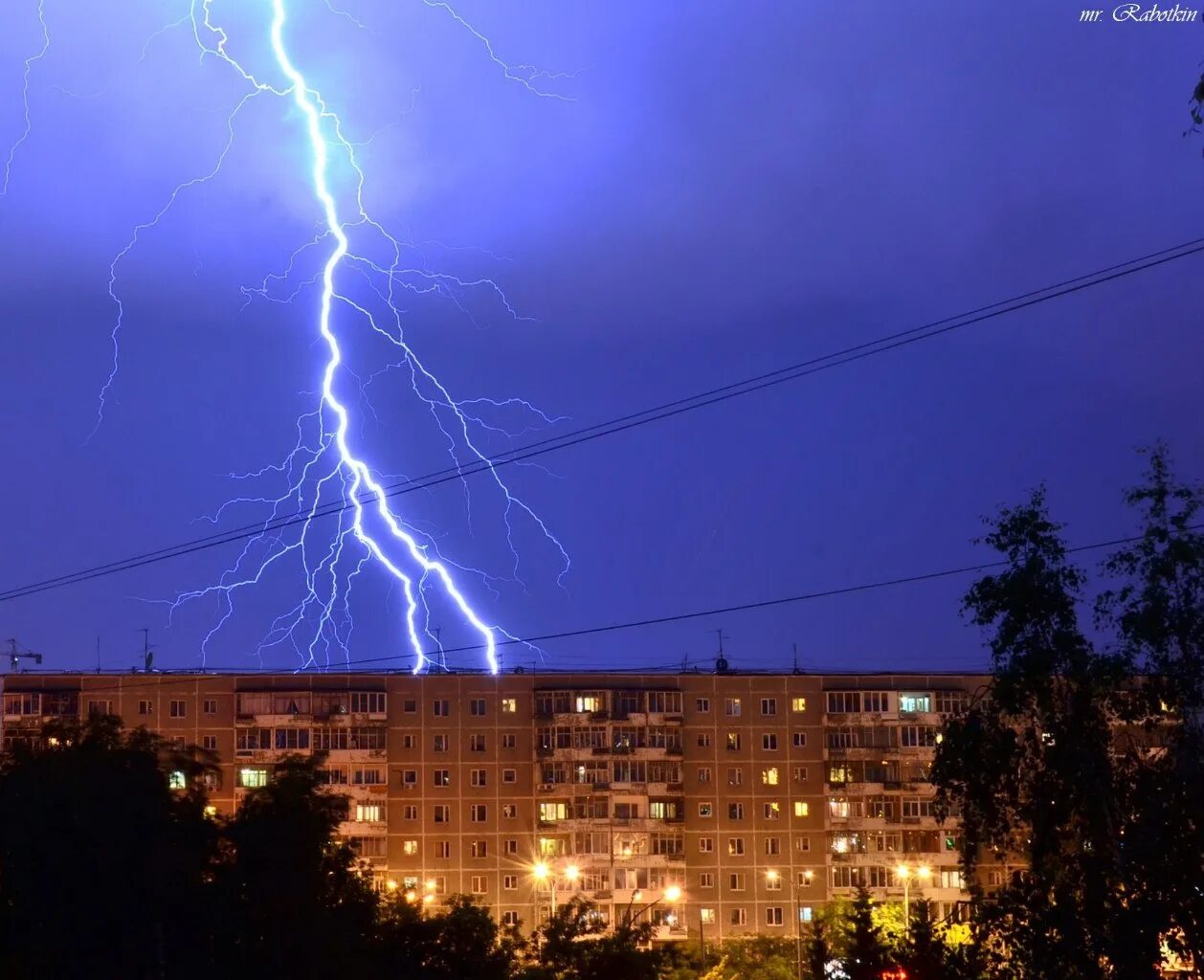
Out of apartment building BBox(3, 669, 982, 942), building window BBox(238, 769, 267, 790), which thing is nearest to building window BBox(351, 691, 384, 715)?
apartment building BBox(3, 669, 982, 942)

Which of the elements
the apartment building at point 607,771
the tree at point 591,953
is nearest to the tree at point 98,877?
the tree at point 591,953

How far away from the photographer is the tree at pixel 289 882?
64.3ft

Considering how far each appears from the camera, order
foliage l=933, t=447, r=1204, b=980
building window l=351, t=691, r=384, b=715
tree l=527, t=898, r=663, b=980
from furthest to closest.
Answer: building window l=351, t=691, r=384, b=715, tree l=527, t=898, r=663, b=980, foliage l=933, t=447, r=1204, b=980

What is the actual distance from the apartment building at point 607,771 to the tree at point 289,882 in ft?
132

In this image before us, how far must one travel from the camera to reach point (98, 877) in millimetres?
19531

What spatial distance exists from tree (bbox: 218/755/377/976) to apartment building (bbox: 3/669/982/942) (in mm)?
40229

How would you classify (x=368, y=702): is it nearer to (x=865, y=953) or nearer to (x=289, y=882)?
(x=865, y=953)

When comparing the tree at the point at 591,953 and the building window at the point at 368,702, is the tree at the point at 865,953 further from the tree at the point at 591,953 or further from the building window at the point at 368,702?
the building window at the point at 368,702

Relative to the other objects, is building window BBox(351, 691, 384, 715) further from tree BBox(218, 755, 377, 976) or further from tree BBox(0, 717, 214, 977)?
tree BBox(0, 717, 214, 977)

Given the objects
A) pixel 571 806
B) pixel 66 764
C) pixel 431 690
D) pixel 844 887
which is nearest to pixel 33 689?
pixel 431 690

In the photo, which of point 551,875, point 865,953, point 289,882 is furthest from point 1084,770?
point 551,875

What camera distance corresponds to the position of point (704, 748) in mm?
63688

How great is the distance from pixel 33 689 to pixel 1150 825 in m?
53.4

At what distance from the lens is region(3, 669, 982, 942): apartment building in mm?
61688
